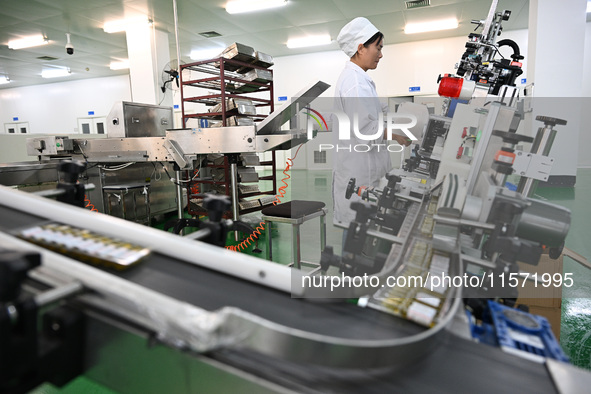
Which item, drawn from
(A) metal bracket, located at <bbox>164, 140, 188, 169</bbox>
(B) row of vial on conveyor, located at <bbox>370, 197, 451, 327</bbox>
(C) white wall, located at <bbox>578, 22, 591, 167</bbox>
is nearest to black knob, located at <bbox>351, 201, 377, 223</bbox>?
(B) row of vial on conveyor, located at <bbox>370, 197, 451, 327</bbox>

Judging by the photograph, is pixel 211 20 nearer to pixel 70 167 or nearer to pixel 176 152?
pixel 176 152

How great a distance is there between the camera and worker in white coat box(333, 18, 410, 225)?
2.22m

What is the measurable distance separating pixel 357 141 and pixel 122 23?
19.9ft

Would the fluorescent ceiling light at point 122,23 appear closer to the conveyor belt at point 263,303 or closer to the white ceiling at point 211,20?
the white ceiling at point 211,20

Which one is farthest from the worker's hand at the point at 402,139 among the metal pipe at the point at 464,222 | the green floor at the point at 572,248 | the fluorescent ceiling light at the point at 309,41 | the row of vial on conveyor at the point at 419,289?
the fluorescent ceiling light at the point at 309,41

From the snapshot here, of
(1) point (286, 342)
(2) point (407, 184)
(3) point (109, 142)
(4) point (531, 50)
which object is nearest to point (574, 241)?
(2) point (407, 184)

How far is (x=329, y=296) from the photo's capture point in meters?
0.76

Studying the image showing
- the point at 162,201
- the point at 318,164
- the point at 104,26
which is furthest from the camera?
the point at 318,164

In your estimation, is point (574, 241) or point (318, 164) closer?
point (574, 241)

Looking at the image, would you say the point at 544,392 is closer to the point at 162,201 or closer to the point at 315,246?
the point at 315,246

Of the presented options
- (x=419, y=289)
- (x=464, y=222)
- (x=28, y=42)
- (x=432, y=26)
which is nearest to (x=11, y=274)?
(x=419, y=289)

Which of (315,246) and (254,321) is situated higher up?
(254,321)

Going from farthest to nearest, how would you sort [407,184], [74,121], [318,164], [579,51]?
[74,121], [318,164], [579,51], [407,184]

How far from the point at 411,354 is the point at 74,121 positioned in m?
14.0
